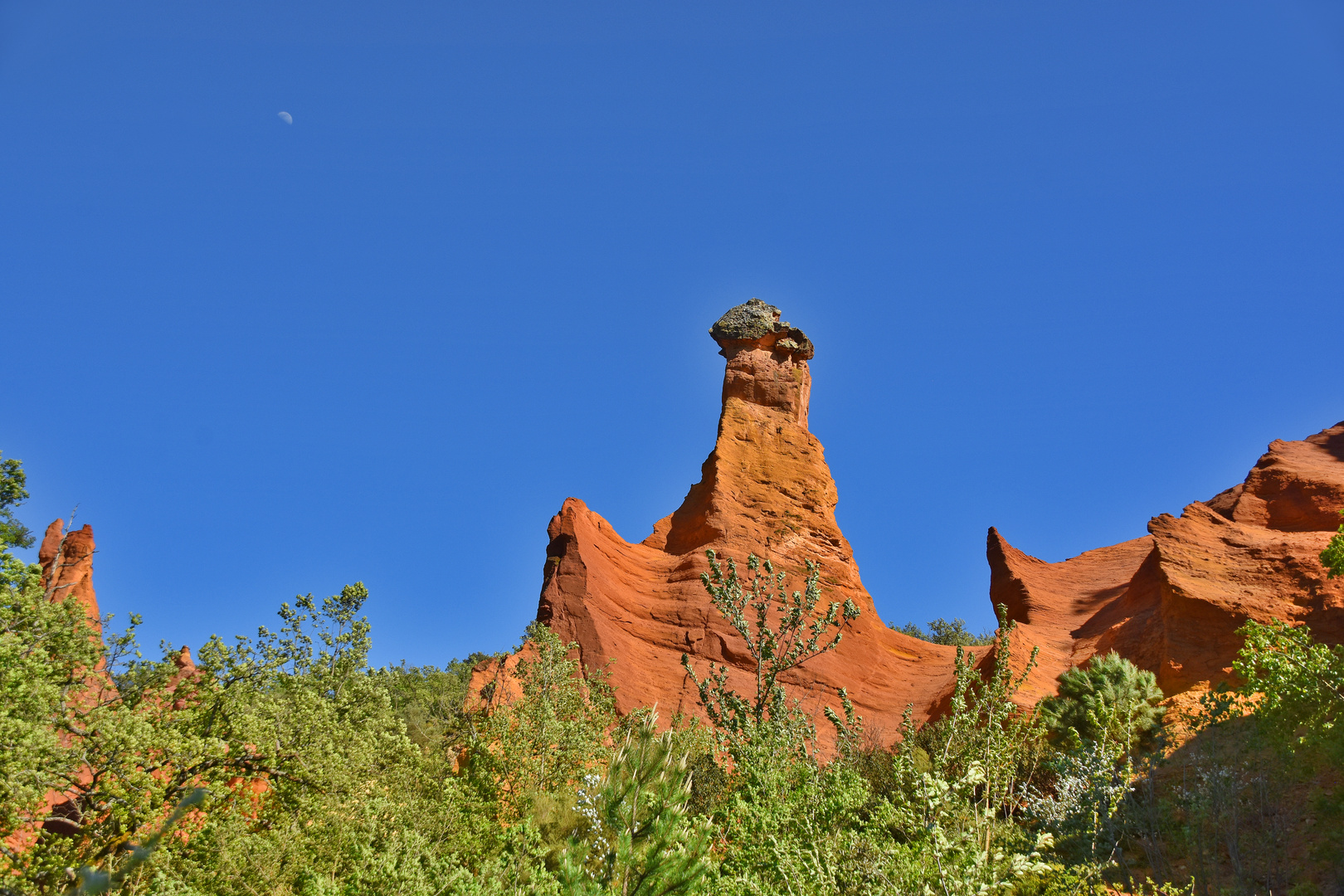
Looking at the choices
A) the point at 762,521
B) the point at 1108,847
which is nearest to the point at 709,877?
the point at 1108,847

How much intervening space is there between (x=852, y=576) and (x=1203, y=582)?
41.6ft

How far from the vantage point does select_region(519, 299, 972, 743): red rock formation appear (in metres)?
25.9

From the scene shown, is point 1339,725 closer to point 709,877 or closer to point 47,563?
point 709,877

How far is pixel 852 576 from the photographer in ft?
110

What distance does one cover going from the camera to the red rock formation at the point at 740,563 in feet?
85.1

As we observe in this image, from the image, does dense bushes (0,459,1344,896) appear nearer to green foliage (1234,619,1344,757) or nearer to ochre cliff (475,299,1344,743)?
green foliage (1234,619,1344,757)

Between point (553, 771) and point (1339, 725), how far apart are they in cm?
1339

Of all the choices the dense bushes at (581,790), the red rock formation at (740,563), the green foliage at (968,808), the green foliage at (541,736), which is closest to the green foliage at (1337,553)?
the dense bushes at (581,790)

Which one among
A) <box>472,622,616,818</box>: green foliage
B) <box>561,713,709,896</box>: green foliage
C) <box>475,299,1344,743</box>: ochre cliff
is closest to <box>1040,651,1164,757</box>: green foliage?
<box>475,299,1344,743</box>: ochre cliff

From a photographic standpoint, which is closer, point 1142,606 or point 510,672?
point 510,672

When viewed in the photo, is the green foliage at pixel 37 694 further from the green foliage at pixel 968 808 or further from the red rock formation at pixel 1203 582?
the red rock formation at pixel 1203 582

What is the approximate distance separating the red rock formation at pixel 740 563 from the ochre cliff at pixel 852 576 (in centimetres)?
8

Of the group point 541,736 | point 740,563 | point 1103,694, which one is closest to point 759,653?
point 541,736

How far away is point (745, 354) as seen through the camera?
38.6 m
